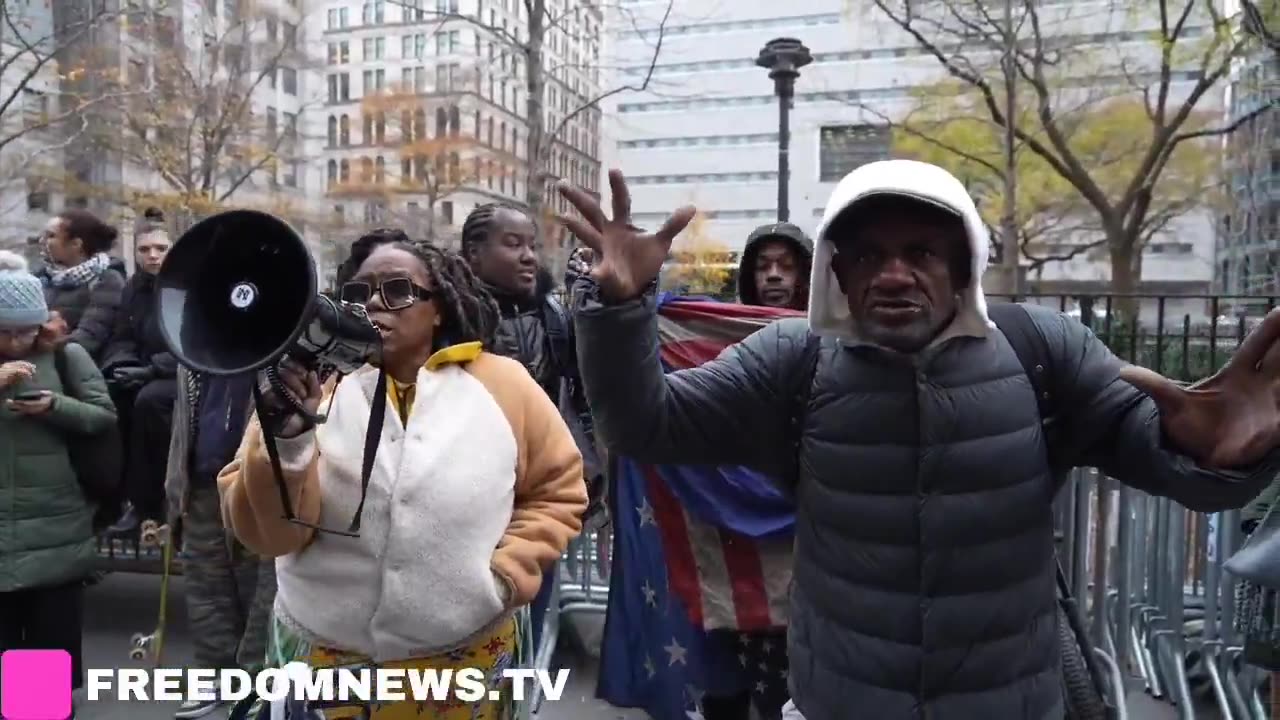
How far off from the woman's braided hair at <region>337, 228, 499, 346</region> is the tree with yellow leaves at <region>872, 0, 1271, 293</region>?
1144 centimetres

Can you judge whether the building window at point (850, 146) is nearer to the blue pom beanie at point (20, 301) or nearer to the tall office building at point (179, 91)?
the tall office building at point (179, 91)

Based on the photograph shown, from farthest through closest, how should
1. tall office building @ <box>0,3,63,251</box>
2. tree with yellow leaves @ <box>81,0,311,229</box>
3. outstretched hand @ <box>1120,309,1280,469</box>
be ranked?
tree with yellow leaves @ <box>81,0,311,229</box>
tall office building @ <box>0,3,63,251</box>
outstretched hand @ <box>1120,309,1280,469</box>

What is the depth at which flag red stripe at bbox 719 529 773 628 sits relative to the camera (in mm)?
Answer: 3139

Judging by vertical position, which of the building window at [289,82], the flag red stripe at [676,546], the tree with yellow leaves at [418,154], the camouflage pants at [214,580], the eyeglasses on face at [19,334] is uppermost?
the building window at [289,82]

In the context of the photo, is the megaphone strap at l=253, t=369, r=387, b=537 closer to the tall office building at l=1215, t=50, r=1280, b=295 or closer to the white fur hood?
the white fur hood

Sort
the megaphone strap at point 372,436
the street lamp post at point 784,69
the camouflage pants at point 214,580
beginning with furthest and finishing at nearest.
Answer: the street lamp post at point 784,69 < the camouflage pants at point 214,580 < the megaphone strap at point 372,436

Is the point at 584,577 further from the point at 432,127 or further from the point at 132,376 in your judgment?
the point at 432,127

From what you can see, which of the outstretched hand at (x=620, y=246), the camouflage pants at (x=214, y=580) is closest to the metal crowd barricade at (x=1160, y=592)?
the outstretched hand at (x=620, y=246)

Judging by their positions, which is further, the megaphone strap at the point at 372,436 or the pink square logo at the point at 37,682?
the pink square logo at the point at 37,682

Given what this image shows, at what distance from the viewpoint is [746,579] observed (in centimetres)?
317

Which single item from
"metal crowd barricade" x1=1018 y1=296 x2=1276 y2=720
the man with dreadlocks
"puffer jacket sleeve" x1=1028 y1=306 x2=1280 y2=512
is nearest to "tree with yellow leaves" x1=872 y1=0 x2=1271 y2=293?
"metal crowd barricade" x1=1018 y1=296 x2=1276 y2=720

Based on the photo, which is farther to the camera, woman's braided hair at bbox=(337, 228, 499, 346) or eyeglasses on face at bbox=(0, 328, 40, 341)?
eyeglasses on face at bbox=(0, 328, 40, 341)

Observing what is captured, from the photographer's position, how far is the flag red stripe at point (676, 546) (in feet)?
10.6

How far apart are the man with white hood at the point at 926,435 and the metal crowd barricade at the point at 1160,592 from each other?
1.89m
